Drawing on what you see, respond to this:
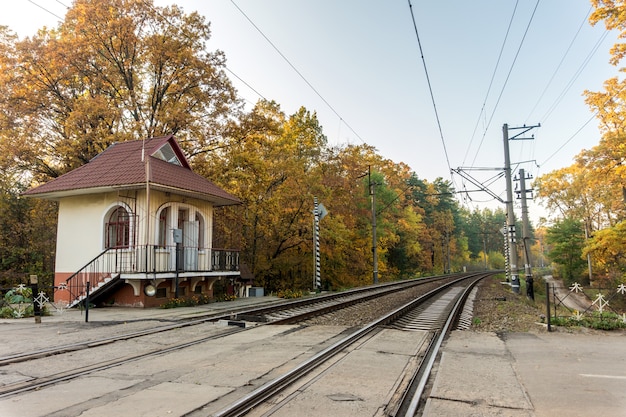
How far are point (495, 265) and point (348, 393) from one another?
117694 mm

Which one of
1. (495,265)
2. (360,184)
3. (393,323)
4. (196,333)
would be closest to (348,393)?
(196,333)

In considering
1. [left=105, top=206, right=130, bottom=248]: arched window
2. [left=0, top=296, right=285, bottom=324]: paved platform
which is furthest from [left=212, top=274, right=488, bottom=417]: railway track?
[left=105, top=206, right=130, bottom=248]: arched window

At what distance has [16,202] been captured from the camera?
24828mm

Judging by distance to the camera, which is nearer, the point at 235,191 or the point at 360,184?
the point at 235,191

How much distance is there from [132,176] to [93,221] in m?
3.03

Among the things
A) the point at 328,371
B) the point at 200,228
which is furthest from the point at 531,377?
the point at 200,228

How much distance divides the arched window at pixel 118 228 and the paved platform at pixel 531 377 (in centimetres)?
1350

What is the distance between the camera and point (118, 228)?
18.0 m

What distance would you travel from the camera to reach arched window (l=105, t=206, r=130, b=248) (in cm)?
1777

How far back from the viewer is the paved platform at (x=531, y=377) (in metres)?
5.17

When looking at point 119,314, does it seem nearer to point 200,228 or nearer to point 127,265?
point 127,265

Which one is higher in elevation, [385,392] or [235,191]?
[235,191]

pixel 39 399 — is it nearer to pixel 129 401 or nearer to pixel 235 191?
pixel 129 401

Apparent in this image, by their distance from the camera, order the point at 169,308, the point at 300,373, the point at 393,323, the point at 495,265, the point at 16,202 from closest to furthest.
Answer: the point at 300,373 < the point at 393,323 < the point at 169,308 < the point at 16,202 < the point at 495,265
